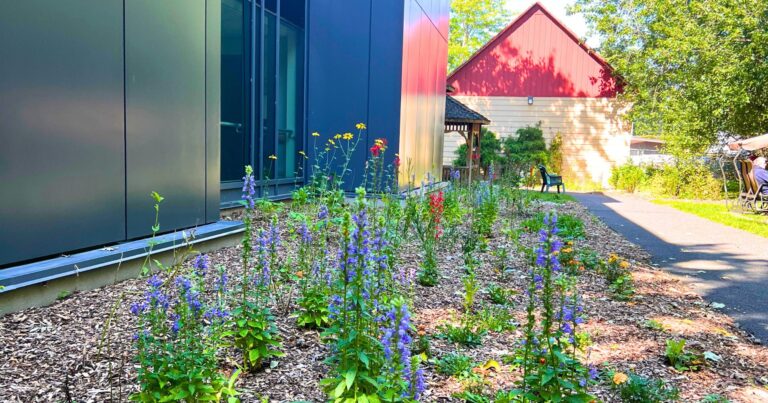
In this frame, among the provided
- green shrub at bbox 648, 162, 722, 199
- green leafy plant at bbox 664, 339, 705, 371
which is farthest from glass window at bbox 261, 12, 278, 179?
green shrub at bbox 648, 162, 722, 199

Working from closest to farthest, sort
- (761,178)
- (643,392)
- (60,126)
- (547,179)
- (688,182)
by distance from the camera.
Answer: (643,392), (60,126), (761,178), (547,179), (688,182)

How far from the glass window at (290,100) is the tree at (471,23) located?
3032 cm

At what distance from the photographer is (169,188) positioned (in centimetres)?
445

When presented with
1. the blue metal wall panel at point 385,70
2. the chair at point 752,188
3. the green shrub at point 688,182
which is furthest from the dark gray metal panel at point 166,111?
the green shrub at point 688,182

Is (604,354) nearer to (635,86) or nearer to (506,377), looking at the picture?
(506,377)

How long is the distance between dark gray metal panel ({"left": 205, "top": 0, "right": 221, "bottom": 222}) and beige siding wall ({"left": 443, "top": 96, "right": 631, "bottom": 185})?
19.2 m

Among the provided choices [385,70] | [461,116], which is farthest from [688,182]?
[385,70]

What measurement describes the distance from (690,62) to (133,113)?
1849 cm

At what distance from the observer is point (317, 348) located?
293 centimetres

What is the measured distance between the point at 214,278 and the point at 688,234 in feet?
26.6

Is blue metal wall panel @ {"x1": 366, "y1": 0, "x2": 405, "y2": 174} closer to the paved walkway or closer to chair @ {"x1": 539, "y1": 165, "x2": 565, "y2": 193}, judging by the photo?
the paved walkway

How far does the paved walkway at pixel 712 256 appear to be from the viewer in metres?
4.52

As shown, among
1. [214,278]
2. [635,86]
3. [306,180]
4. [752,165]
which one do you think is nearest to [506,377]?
[214,278]

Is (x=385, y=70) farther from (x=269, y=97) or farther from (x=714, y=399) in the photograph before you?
(x=714, y=399)
